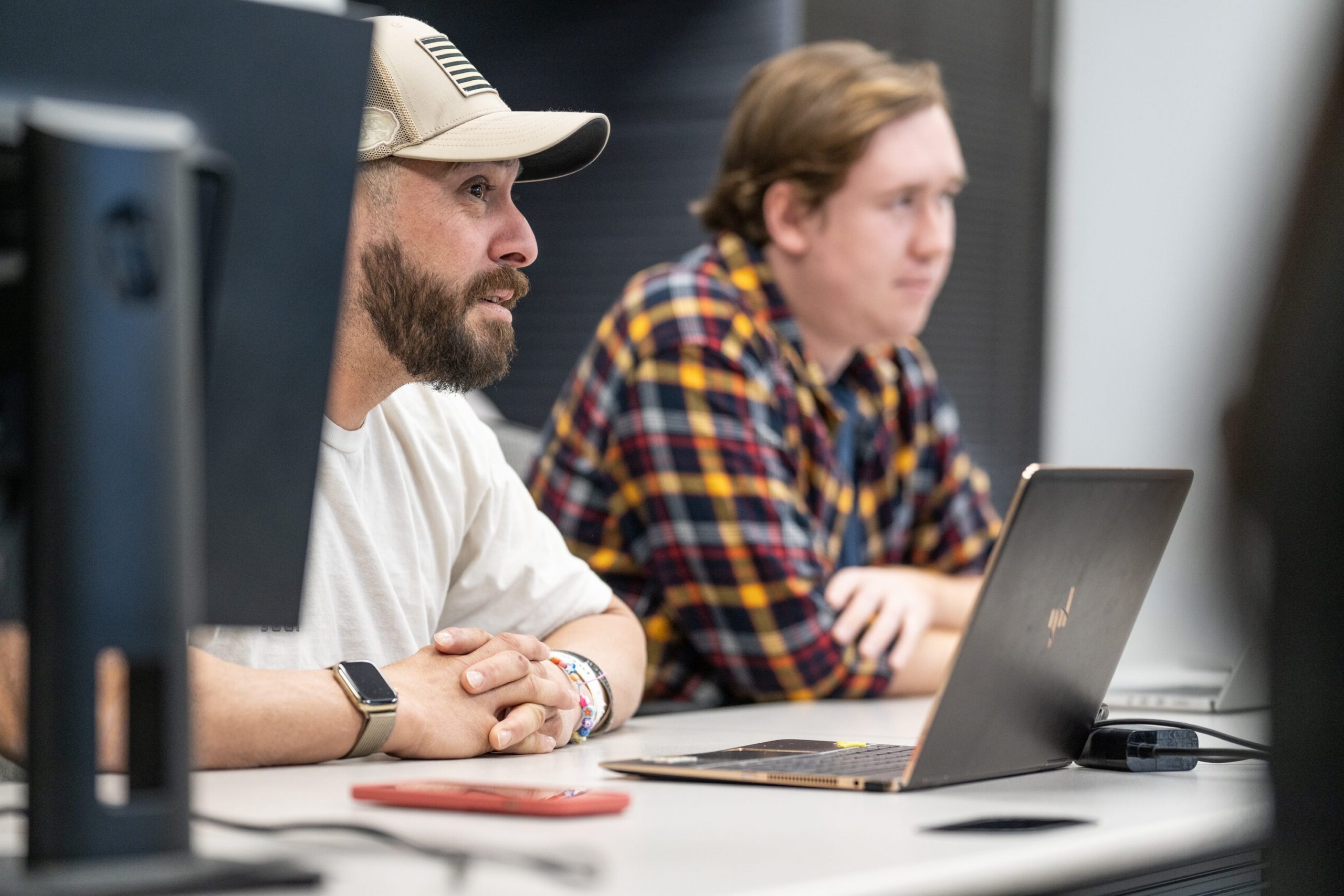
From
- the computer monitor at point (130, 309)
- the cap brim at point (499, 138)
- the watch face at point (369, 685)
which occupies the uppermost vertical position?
the cap brim at point (499, 138)

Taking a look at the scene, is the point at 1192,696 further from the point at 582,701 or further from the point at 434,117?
the point at 434,117

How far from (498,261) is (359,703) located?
50cm

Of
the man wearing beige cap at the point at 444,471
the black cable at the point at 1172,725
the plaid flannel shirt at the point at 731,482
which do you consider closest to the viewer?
the black cable at the point at 1172,725

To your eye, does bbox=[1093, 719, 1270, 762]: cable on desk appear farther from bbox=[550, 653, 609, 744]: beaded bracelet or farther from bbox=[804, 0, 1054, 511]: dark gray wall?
bbox=[804, 0, 1054, 511]: dark gray wall

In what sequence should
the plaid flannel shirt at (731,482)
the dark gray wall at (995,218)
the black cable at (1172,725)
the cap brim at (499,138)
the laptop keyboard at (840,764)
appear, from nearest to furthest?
the laptop keyboard at (840,764) < the black cable at (1172,725) < the cap brim at (499,138) < the plaid flannel shirt at (731,482) < the dark gray wall at (995,218)

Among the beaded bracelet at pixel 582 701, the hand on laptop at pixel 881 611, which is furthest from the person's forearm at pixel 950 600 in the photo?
the beaded bracelet at pixel 582 701

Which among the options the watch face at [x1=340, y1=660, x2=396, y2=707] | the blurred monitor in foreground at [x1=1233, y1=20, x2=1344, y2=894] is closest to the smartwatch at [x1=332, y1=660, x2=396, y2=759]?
the watch face at [x1=340, y1=660, x2=396, y2=707]

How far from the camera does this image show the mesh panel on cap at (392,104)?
1363 mm

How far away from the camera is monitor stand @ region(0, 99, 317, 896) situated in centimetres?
64

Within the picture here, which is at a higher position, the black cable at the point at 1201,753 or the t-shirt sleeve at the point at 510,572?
the t-shirt sleeve at the point at 510,572

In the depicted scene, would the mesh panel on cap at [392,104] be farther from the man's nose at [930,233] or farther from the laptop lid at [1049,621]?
the man's nose at [930,233]

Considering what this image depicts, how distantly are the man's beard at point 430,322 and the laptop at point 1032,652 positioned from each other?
447 millimetres

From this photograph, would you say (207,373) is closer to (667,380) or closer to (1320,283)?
(1320,283)

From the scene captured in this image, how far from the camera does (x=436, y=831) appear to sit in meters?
0.80
